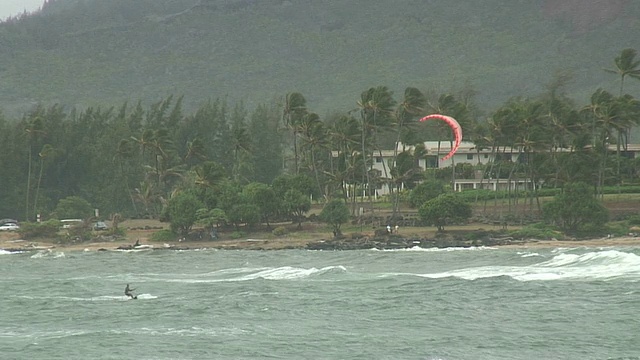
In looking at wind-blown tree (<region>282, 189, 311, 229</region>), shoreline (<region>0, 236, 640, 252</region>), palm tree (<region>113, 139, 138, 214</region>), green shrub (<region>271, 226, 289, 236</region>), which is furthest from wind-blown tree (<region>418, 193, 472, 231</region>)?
palm tree (<region>113, 139, 138, 214</region>)

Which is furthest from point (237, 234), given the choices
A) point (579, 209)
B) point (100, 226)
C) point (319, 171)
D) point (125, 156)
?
point (319, 171)

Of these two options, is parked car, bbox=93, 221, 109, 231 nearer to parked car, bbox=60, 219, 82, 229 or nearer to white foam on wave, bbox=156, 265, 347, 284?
parked car, bbox=60, 219, 82, 229

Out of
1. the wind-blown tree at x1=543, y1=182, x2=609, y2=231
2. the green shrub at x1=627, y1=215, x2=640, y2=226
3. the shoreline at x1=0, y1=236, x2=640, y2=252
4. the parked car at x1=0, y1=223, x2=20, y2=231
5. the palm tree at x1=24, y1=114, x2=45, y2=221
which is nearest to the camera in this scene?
the shoreline at x1=0, y1=236, x2=640, y2=252

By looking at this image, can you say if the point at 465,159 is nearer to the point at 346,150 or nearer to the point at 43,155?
the point at 346,150

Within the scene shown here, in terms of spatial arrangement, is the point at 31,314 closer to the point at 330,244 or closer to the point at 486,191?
the point at 330,244

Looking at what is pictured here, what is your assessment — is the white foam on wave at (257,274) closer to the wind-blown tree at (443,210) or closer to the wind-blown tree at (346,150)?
the wind-blown tree at (443,210)

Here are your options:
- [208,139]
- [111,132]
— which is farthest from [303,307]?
[208,139]

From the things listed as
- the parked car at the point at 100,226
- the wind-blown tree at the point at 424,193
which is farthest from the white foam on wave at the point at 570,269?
the parked car at the point at 100,226
